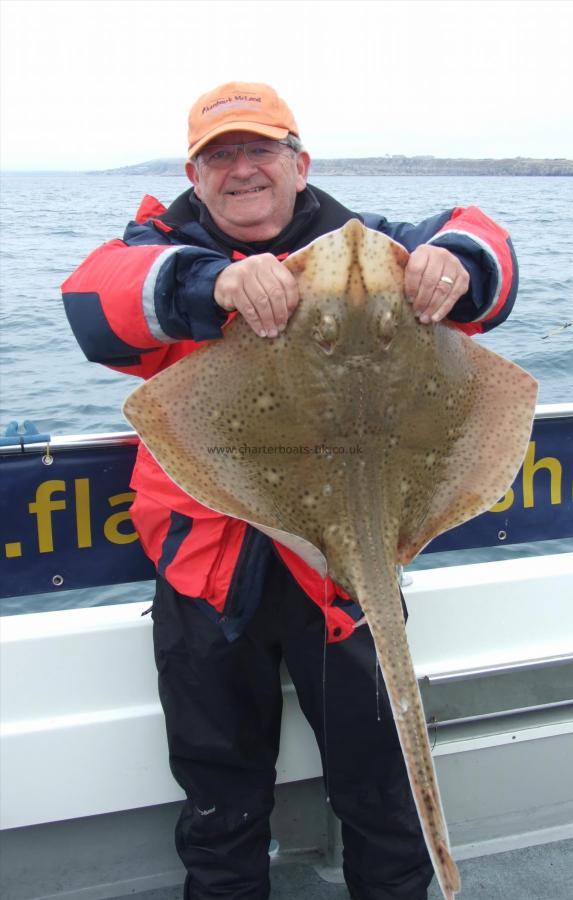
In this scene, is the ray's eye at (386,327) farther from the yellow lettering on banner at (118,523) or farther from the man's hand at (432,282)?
the yellow lettering on banner at (118,523)

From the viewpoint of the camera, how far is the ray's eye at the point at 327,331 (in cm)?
204

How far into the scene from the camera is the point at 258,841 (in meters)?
2.95

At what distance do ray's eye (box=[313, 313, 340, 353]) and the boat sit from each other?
1378mm

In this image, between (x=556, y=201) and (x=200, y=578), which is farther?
(x=556, y=201)

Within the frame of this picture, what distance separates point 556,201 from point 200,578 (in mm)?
39767

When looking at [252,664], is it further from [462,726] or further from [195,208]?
[195,208]

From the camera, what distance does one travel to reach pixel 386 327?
206 cm

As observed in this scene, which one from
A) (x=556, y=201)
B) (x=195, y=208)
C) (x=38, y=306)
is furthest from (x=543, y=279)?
(x=556, y=201)

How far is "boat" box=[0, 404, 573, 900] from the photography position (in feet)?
9.77

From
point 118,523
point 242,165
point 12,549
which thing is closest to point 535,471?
point 118,523

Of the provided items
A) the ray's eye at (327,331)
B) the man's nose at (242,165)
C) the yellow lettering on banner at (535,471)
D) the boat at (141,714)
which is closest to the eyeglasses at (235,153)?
the man's nose at (242,165)

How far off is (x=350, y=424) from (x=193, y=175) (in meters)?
1.22

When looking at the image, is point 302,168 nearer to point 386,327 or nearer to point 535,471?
point 386,327

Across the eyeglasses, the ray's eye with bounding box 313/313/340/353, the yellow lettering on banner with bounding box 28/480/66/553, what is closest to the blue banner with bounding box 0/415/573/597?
the yellow lettering on banner with bounding box 28/480/66/553
